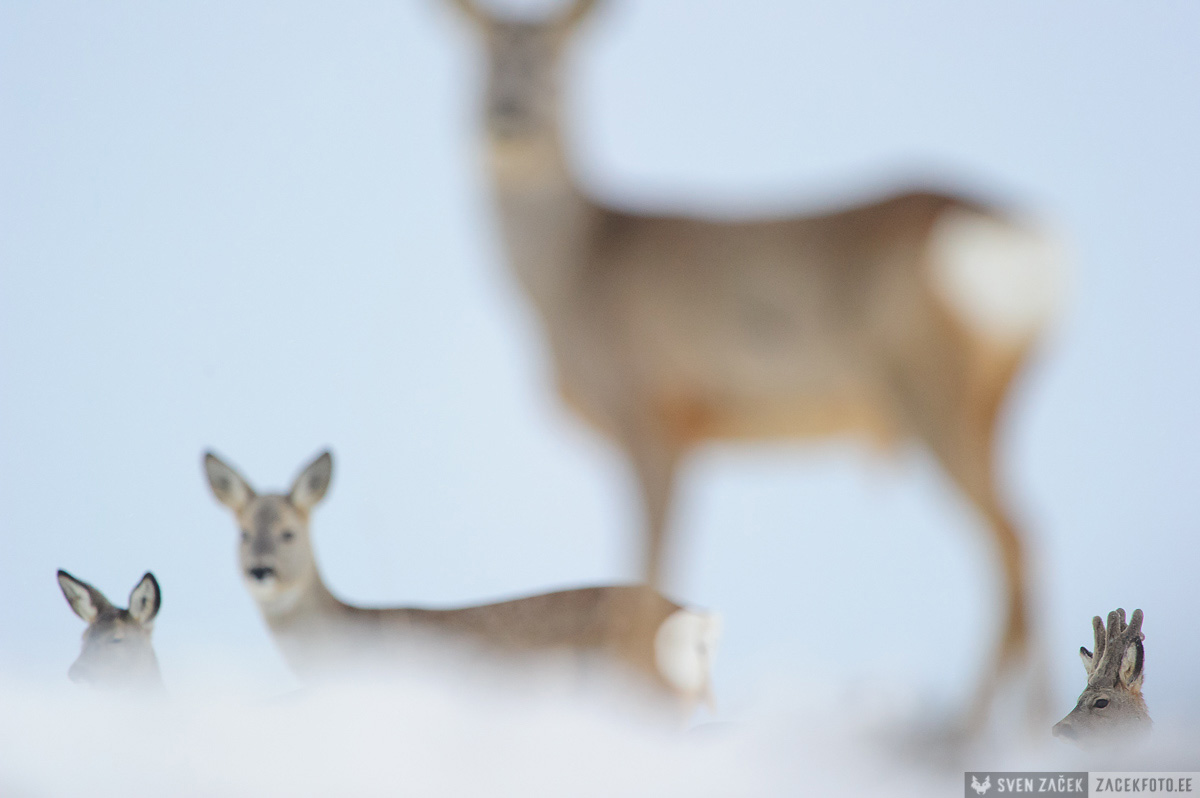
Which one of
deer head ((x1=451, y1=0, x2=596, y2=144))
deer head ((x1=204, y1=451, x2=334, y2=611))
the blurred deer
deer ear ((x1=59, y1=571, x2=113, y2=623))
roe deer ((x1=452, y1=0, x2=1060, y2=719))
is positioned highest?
deer head ((x1=451, y1=0, x2=596, y2=144))

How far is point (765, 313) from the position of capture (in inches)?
52.7

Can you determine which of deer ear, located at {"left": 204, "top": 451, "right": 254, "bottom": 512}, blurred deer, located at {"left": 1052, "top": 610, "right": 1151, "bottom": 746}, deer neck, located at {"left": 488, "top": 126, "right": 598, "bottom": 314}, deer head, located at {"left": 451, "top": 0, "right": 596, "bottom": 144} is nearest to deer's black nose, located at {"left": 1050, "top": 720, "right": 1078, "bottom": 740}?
blurred deer, located at {"left": 1052, "top": 610, "right": 1151, "bottom": 746}

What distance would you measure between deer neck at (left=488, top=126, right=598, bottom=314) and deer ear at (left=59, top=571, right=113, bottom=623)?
55 cm

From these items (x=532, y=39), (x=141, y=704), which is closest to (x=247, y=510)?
(x=141, y=704)

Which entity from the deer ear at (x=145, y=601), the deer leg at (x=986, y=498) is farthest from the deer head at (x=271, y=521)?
the deer leg at (x=986, y=498)

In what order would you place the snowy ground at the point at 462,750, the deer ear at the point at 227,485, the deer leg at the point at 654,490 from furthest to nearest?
the deer ear at the point at 227,485, the deer leg at the point at 654,490, the snowy ground at the point at 462,750

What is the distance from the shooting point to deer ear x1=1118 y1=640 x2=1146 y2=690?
131 cm

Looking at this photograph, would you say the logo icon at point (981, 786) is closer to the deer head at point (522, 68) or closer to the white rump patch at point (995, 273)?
the white rump patch at point (995, 273)

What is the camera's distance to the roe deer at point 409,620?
138cm

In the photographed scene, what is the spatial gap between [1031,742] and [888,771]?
174mm

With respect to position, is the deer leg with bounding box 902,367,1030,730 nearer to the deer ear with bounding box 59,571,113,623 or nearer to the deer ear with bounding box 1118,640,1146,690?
the deer ear with bounding box 1118,640,1146,690

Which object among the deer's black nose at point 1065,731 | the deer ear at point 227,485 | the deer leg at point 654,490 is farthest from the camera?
the deer ear at point 227,485

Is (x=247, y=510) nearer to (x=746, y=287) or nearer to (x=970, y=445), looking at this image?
(x=746, y=287)

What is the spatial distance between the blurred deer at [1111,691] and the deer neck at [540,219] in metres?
0.64
